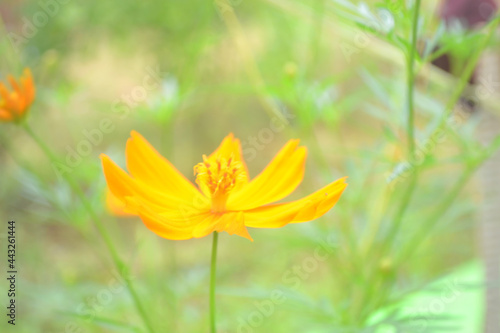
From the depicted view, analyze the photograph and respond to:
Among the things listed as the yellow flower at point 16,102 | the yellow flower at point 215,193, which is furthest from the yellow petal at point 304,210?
the yellow flower at point 16,102

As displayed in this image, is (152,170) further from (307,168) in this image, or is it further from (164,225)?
(307,168)

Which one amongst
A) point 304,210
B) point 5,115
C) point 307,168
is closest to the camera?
point 304,210

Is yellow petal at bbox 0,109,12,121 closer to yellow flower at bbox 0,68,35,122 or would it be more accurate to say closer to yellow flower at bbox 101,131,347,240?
yellow flower at bbox 0,68,35,122

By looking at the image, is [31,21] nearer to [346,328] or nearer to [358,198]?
[358,198]

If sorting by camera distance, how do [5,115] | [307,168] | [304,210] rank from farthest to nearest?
[307,168] → [5,115] → [304,210]

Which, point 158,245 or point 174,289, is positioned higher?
point 158,245

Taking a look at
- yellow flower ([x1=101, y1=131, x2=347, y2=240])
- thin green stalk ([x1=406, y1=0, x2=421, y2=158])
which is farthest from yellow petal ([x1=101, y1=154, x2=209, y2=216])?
thin green stalk ([x1=406, y1=0, x2=421, y2=158])

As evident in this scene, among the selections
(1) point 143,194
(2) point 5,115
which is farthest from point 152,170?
(2) point 5,115

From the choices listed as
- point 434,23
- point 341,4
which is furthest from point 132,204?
point 434,23
